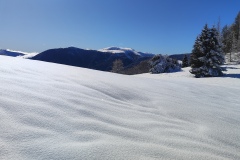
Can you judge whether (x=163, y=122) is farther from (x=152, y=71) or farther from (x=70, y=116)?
(x=152, y=71)

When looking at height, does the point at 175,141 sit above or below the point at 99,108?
below

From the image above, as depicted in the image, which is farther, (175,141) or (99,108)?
(99,108)

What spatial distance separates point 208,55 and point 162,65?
50.5ft

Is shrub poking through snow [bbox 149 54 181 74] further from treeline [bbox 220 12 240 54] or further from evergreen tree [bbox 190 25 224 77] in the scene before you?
evergreen tree [bbox 190 25 224 77]

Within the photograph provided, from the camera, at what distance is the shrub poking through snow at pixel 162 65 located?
1553 inches

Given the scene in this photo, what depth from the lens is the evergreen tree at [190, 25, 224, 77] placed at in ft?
78.5

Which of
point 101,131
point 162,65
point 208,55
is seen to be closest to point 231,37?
point 162,65

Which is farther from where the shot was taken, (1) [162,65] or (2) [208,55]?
(1) [162,65]

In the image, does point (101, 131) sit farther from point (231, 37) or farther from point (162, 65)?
point (231, 37)

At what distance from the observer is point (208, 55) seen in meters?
24.5

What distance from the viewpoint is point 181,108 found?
9.48 ft

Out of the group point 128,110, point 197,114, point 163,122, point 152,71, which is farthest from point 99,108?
point 152,71

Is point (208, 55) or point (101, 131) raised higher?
point (208, 55)

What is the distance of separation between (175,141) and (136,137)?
1.11 ft
